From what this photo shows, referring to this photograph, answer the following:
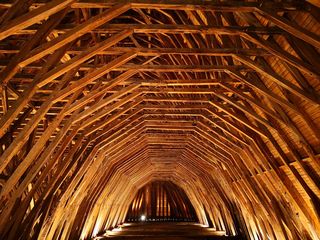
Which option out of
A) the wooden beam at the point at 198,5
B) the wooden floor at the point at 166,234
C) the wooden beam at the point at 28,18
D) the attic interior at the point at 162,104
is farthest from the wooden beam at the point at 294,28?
the wooden floor at the point at 166,234

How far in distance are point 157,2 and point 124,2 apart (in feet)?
1.66

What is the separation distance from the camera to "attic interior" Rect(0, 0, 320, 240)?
5.04 m

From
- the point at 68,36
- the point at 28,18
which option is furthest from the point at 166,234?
the point at 28,18

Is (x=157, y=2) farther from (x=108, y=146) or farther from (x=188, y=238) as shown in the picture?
(x=188, y=238)

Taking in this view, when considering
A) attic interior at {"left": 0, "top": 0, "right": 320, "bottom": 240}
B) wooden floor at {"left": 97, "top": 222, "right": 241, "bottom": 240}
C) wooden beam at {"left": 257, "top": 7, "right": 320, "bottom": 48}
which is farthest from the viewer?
wooden floor at {"left": 97, "top": 222, "right": 241, "bottom": 240}

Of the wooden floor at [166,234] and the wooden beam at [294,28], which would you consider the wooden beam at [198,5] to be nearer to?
the wooden beam at [294,28]

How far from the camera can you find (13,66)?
4.65 metres

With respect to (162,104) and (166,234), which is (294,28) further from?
(166,234)

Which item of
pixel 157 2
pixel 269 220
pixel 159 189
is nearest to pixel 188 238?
pixel 269 220

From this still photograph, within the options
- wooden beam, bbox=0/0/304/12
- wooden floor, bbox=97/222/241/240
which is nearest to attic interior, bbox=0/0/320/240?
wooden beam, bbox=0/0/304/12

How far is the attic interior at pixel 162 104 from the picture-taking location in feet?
16.5

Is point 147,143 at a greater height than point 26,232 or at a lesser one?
greater

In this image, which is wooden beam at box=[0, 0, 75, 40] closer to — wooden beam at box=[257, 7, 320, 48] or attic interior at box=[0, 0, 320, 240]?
attic interior at box=[0, 0, 320, 240]

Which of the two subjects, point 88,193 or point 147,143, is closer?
point 88,193
